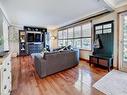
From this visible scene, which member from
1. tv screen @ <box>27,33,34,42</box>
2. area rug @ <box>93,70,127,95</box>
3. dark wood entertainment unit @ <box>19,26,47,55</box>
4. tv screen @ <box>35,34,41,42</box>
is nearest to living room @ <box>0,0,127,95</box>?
area rug @ <box>93,70,127,95</box>

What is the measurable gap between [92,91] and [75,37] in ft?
14.4

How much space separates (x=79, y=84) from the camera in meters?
2.54

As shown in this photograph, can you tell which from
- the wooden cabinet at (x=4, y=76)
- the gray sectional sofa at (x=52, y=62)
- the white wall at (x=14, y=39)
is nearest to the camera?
the wooden cabinet at (x=4, y=76)

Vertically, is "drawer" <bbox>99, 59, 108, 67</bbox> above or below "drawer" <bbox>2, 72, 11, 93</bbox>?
below

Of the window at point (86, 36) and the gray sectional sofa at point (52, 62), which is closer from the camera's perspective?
the gray sectional sofa at point (52, 62)

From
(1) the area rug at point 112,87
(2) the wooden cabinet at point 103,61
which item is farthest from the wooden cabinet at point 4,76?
(2) the wooden cabinet at point 103,61

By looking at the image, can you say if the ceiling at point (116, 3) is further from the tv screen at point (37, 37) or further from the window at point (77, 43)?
the tv screen at point (37, 37)

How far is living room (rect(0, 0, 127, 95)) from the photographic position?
2.24m

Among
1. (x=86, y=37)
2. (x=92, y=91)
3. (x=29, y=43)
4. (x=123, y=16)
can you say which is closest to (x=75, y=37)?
(x=86, y=37)

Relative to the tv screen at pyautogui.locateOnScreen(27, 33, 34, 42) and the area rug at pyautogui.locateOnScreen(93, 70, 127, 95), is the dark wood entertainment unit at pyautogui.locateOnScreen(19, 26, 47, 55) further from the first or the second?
the area rug at pyautogui.locateOnScreen(93, 70, 127, 95)

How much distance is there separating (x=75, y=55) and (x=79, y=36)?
78.5 inches

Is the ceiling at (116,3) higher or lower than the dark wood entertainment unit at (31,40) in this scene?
higher

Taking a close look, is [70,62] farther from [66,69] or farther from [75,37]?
[75,37]

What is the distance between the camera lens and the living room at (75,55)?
224cm
